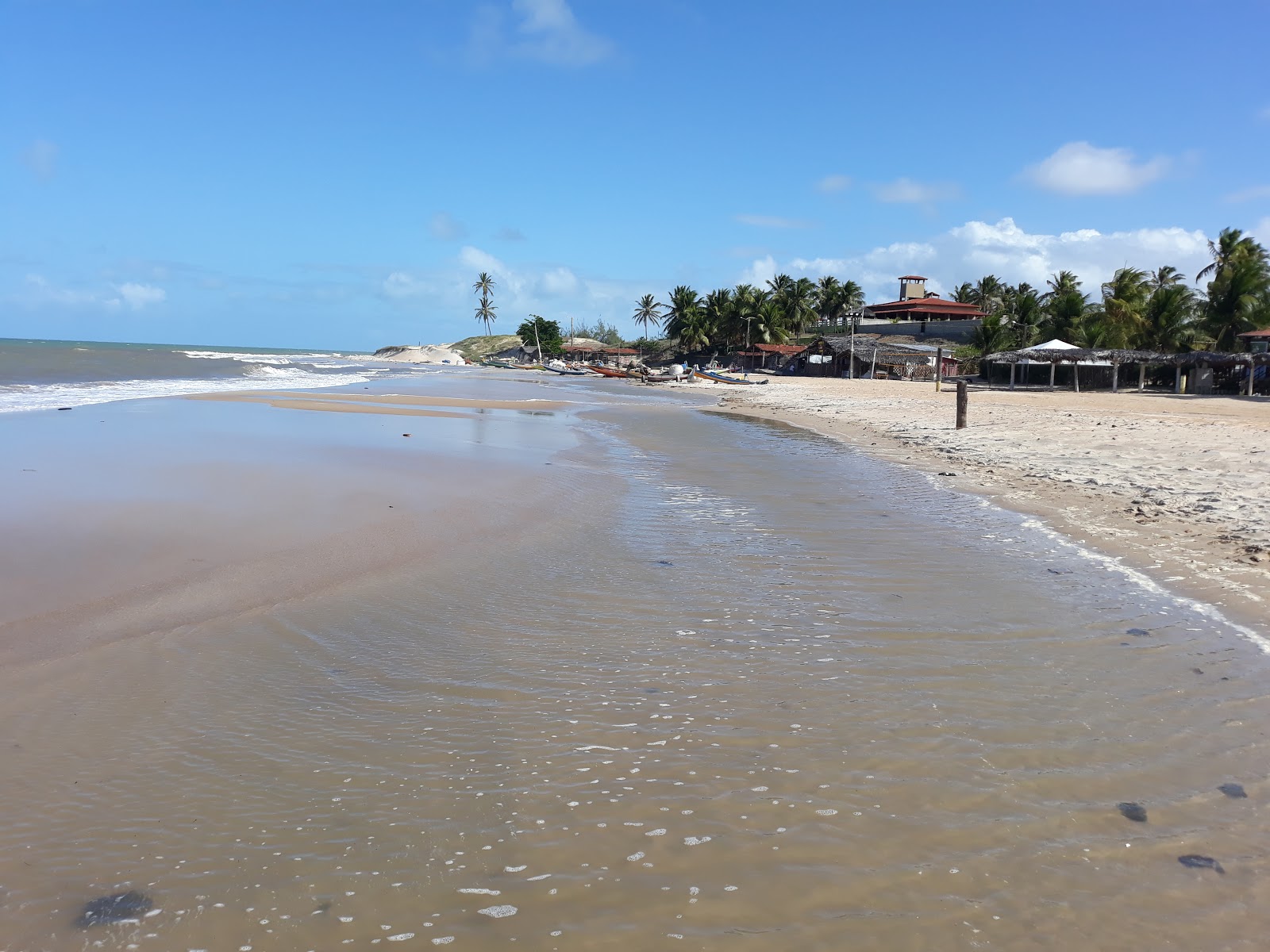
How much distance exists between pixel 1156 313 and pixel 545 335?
2859 inches

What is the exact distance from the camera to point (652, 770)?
3531 millimetres

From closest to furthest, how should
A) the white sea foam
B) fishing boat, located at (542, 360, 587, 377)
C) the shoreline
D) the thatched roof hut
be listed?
the shoreline → the white sea foam → the thatched roof hut → fishing boat, located at (542, 360, 587, 377)

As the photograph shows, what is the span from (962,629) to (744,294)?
256 ft

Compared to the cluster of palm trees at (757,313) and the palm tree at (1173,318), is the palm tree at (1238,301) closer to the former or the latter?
the palm tree at (1173,318)

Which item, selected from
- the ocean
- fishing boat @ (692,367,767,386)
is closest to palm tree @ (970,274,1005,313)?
fishing boat @ (692,367,767,386)

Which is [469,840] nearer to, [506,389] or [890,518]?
[890,518]

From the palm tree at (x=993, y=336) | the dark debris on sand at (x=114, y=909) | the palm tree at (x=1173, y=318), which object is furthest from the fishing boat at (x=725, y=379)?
the dark debris on sand at (x=114, y=909)

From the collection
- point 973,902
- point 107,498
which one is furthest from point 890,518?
point 107,498

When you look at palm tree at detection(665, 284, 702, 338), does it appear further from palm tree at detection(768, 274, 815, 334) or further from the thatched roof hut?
the thatched roof hut

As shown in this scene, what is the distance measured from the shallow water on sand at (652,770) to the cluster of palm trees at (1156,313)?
44.4 metres

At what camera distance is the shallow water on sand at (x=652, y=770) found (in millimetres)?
2646

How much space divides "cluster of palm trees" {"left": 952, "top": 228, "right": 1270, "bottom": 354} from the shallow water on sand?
44443 millimetres

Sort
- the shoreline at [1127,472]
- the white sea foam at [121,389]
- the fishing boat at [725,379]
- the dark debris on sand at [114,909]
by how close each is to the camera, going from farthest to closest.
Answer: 1. the fishing boat at [725,379]
2. the white sea foam at [121,389]
3. the shoreline at [1127,472]
4. the dark debris on sand at [114,909]

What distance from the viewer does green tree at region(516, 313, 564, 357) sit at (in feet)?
340
